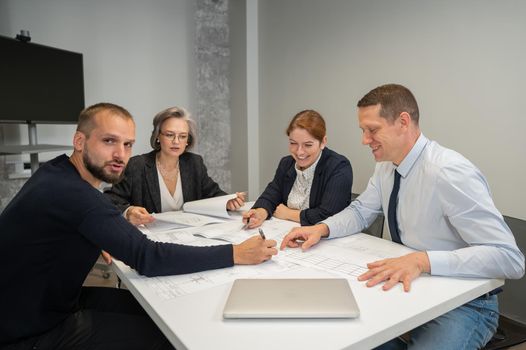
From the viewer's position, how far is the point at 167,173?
92.8 inches

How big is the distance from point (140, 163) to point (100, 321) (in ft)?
3.56

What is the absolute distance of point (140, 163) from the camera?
2.27 m

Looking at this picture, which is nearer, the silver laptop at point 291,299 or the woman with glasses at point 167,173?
the silver laptop at point 291,299

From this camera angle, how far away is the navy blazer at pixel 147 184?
2176mm

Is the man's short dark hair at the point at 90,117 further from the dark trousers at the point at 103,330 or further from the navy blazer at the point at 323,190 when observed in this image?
the navy blazer at the point at 323,190

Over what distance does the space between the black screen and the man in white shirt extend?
2430mm

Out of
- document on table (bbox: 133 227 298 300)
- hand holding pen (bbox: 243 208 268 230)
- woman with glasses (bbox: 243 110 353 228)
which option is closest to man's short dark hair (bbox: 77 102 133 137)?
document on table (bbox: 133 227 298 300)

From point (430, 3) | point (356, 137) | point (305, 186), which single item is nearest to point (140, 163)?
point (305, 186)

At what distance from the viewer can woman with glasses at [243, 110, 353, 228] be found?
1978mm

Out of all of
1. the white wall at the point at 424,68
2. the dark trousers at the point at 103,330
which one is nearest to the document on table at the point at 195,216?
the dark trousers at the point at 103,330

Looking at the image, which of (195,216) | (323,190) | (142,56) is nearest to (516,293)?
(323,190)

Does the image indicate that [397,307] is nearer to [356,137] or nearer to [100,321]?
[100,321]

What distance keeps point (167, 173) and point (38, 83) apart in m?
1.43

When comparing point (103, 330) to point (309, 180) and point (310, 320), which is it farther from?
point (309, 180)
